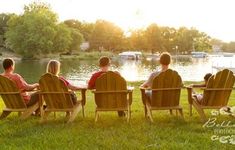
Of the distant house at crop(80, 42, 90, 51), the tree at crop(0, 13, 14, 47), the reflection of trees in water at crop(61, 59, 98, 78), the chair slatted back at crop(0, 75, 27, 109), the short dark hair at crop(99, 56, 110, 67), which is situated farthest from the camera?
the distant house at crop(80, 42, 90, 51)

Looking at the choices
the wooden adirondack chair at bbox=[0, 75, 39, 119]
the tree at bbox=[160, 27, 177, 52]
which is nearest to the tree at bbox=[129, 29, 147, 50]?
the tree at bbox=[160, 27, 177, 52]

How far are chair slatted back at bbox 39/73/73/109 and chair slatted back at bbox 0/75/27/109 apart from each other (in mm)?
573

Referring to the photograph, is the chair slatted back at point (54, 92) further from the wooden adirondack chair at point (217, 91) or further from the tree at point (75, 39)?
the tree at point (75, 39)

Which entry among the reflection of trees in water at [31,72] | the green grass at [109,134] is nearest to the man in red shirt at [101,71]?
the green grass at [109,134]

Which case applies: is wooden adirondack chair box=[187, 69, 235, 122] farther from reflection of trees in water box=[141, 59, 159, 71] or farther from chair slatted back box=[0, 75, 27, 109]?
reflection of trees in water box=[141, 59, 159, 71]

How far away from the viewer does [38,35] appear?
8369 cm

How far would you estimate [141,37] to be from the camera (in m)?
115

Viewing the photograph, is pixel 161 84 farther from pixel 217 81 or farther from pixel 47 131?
pixel 47 131

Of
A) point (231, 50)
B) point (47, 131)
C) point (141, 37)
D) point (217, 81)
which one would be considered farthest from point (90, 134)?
point (231, 50)

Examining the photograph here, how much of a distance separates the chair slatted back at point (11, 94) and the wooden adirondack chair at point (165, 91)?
8.50 ft

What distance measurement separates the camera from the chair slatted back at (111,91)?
7598 mm

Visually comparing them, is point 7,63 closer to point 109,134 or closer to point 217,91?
point 109,134

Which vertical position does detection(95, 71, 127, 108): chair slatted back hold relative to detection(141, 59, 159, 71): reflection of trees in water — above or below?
above

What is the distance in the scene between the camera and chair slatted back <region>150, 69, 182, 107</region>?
756 cm
